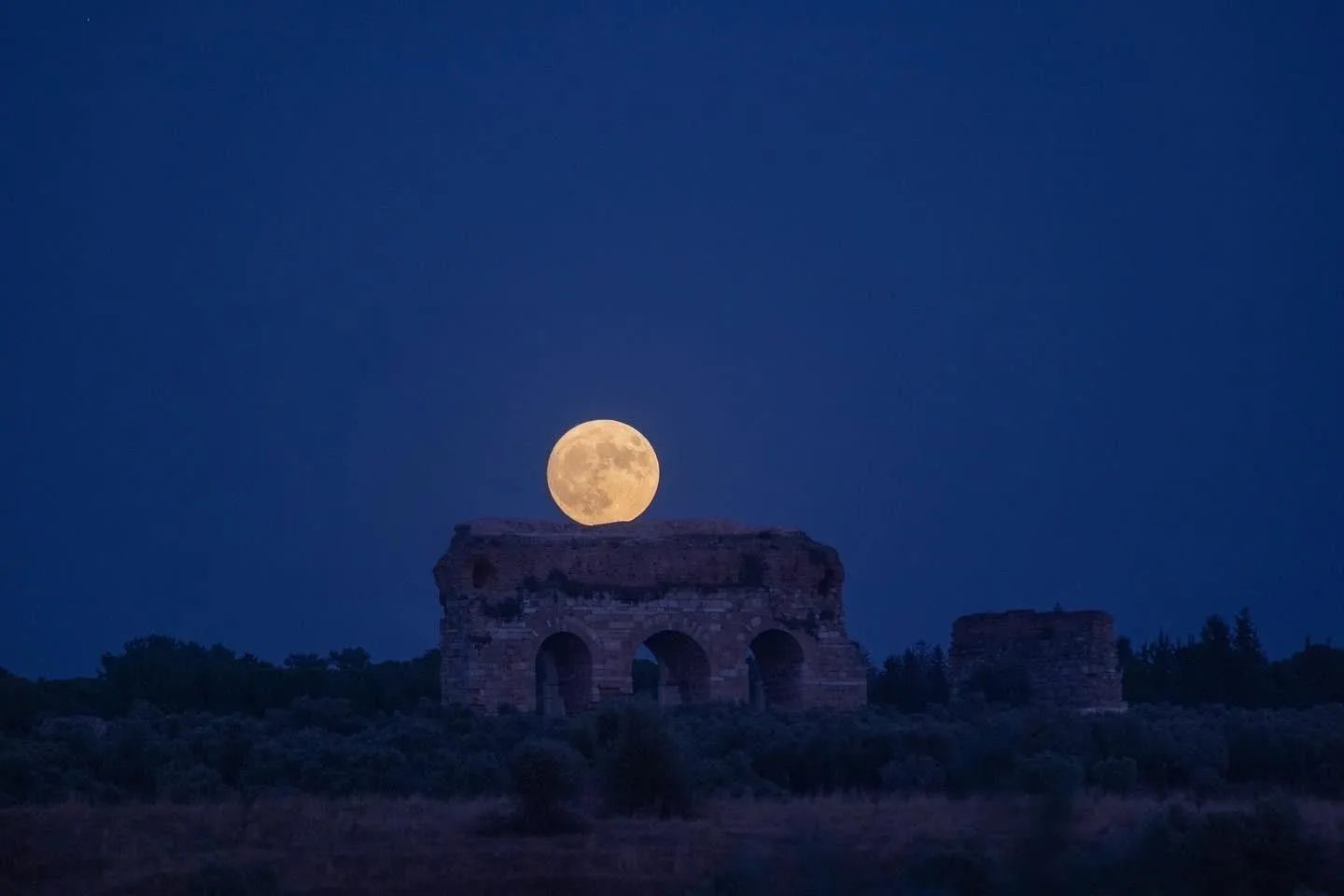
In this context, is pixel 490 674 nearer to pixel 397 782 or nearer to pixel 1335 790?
pixel 397 782

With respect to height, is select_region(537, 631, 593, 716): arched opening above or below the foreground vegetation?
above

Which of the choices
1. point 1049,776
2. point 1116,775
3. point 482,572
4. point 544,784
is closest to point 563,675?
point 482,572

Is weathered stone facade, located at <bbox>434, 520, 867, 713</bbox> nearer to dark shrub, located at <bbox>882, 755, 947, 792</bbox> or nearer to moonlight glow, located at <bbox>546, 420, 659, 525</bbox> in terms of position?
moonlight glow, located at <bbox>546, 420, 659, 525</bbox>

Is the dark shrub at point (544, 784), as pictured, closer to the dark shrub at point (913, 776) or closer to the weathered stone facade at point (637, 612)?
the dark shrub at point (913, 776)

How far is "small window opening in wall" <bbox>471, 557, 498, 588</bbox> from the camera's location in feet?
88.8

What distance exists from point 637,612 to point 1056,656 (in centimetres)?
827

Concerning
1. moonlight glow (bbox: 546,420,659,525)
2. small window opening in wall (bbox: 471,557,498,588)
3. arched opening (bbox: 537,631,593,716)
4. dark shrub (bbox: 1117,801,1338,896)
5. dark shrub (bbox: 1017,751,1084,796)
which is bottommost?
dark shrub (bbox: 1117,801,1338,896)

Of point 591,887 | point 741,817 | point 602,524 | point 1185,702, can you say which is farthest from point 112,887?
point 1185,702

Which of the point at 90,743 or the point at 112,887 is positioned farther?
the point at 90,743

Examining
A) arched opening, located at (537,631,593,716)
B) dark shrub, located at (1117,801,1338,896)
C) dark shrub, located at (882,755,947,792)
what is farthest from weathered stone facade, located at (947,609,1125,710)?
dark shrub, located at (1117,801,1338,896)

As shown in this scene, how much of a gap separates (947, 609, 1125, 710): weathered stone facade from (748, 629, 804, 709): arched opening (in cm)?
407

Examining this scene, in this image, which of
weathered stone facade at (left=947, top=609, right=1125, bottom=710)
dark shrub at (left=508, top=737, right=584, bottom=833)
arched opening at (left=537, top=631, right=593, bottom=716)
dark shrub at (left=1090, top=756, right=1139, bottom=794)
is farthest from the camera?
weathered stone facade at (left=947, top=609, right=1125, bottom=710)

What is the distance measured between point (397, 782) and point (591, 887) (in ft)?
25.4

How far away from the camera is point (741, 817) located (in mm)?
14695
